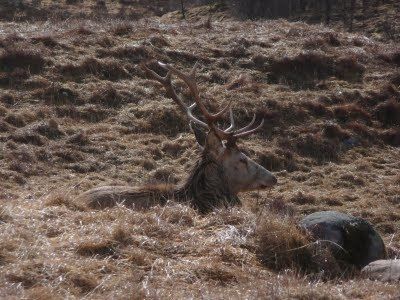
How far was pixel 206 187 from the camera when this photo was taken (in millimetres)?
9273

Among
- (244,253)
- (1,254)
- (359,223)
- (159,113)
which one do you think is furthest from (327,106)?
(1,254)

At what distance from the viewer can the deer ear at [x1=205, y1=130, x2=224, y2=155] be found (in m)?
9.63

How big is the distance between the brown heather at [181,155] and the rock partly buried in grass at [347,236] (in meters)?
0.19

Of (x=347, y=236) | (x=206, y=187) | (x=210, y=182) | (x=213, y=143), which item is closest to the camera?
(x=347, y=236)

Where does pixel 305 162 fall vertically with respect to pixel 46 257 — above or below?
below

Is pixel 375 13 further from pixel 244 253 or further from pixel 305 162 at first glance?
pixel 244 253

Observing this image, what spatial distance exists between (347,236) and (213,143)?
3.43 meters

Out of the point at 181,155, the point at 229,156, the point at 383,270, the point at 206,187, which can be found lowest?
the point at 181,155

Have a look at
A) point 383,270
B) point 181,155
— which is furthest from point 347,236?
point 181,155

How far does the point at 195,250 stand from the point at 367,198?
7.32 metres

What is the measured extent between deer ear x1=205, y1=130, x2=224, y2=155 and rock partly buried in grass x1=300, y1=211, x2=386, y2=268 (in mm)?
3057

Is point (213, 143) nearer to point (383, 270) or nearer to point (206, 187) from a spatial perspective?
point (206, 187)

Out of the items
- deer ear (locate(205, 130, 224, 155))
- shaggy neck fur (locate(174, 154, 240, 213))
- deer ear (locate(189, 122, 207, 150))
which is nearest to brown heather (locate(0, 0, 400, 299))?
shaggy neck fur (locate(174, 154, 240, 213))

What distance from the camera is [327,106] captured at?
16.2 metres
